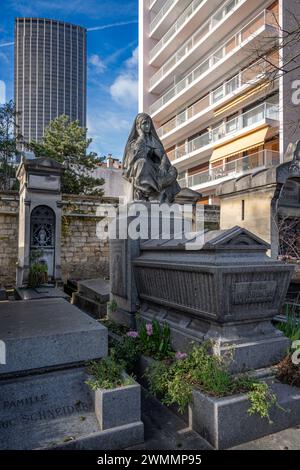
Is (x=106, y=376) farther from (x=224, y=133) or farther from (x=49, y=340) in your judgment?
(x=224, y=133)

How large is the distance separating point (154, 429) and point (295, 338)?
1782 mm

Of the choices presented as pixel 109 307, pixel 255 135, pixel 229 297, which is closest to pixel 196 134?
pixel 255 135

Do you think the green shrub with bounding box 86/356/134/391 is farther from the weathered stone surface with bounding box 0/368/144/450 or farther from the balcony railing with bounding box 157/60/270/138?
the balcony railing with bounding box 157/60/270/138

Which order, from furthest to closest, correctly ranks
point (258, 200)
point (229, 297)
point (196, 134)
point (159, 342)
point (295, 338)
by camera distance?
point (196, 134) < point (258, 200) < point (159, 342) < point (295, 338) < point (229, 297)

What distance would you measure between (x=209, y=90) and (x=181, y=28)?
5.79m

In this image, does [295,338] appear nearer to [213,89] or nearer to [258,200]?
[258,200]

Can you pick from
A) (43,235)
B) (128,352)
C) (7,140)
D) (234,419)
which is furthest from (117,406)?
(7,140)

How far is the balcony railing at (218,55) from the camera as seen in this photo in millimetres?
18436

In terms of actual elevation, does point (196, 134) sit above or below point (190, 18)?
below

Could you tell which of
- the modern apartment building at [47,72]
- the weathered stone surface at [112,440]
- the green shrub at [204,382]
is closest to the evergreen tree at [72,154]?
the modern apartment building at [47,72]

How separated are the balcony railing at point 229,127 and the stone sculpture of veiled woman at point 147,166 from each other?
36.7 feet

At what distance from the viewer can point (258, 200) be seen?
7109mm

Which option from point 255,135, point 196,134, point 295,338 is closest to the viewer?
point 295,338

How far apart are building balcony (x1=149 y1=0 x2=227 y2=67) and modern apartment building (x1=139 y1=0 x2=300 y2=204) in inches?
2.6
